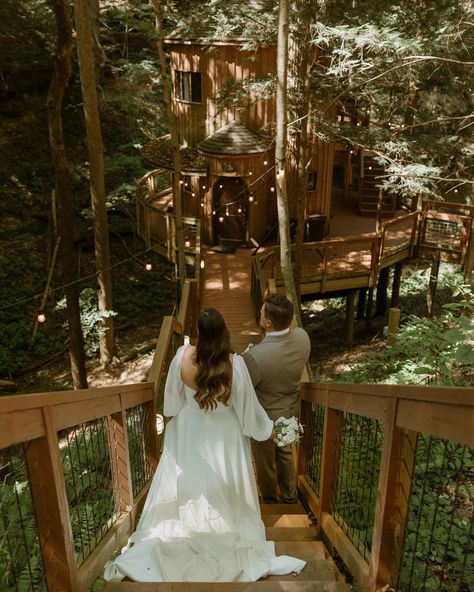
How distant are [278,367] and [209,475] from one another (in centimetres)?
119

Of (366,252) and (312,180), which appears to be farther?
(312,180)

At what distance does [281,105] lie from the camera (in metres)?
10.6

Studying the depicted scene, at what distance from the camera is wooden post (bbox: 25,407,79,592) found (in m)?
2.60

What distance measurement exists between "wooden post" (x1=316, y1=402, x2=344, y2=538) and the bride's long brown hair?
879 millimetres

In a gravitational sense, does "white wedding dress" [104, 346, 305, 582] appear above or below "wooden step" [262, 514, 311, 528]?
above

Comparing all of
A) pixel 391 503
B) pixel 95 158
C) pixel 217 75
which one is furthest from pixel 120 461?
pixel 217 75

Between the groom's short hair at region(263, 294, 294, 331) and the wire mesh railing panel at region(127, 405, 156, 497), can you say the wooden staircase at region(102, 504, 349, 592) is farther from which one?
the groom's short hair at region(263, 294, 294, 331)

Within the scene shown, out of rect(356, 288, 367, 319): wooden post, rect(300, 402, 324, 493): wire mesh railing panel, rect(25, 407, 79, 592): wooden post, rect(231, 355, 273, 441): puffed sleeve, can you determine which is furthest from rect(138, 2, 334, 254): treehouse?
rect(25, 407, 79, 592): wooden post

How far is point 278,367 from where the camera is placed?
4.97 m

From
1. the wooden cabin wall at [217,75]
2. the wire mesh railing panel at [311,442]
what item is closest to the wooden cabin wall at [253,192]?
the wooden cabin wall at [217,75]

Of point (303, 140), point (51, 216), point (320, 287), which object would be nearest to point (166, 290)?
point (51, 216)

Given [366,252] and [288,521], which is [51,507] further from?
[366,252]

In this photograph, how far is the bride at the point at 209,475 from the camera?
11.7 ft

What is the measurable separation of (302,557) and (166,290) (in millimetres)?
17837
